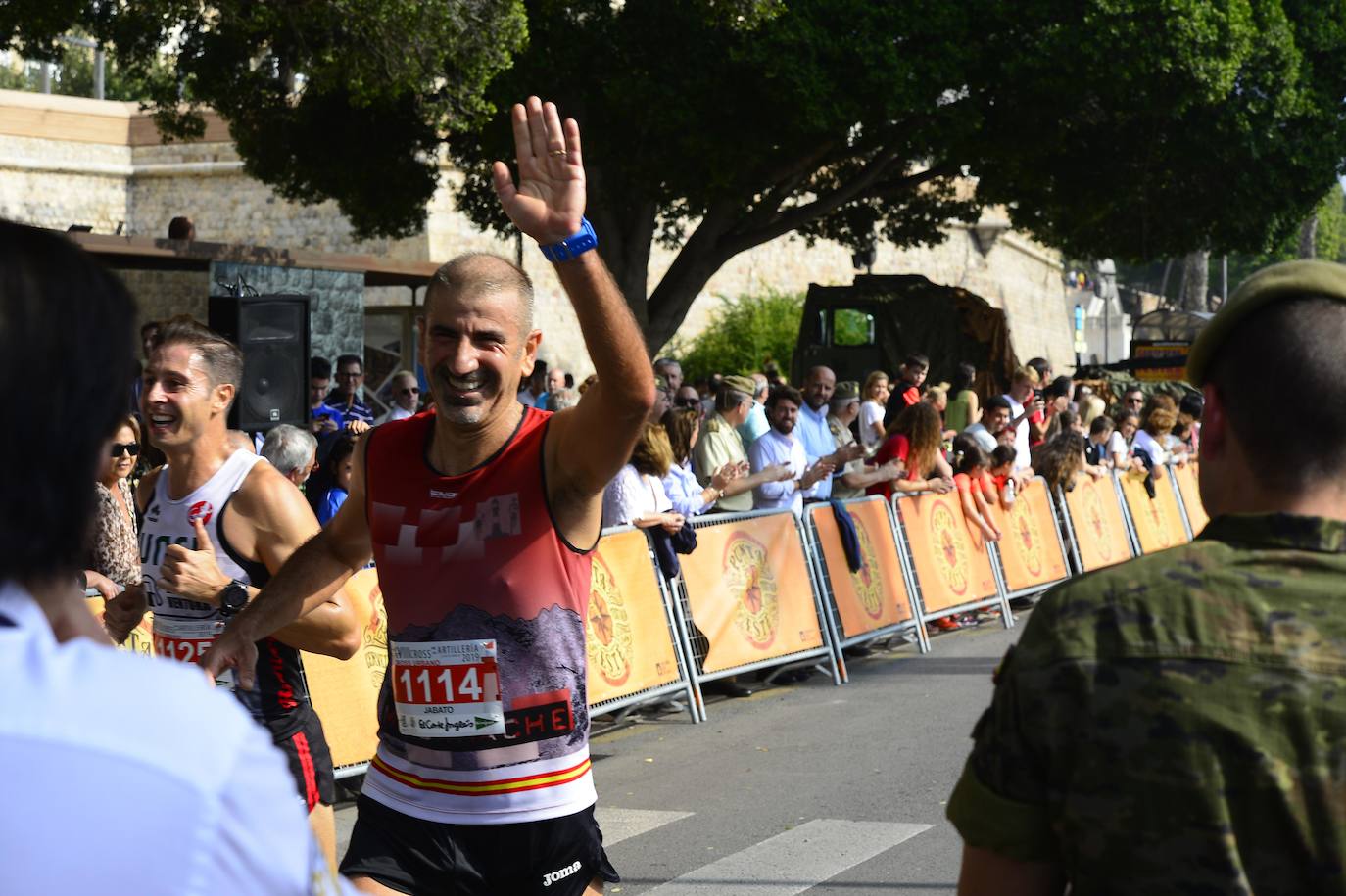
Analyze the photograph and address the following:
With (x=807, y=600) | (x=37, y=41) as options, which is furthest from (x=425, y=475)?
(x=37, y=41)

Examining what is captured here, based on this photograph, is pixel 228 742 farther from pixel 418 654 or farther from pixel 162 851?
pixel 418 654

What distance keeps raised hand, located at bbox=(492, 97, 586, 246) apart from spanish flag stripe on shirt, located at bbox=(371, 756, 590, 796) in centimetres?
116

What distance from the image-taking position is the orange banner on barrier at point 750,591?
9.71 m

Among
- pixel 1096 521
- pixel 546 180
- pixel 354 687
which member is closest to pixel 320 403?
pixel 1096 521

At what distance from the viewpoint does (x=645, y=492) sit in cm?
937

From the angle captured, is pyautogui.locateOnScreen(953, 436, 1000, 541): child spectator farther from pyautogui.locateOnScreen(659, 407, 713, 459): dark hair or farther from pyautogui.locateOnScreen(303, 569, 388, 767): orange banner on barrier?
pyautogui.locateOnScreen(303, 569, 388, 767): orange banner on barrier

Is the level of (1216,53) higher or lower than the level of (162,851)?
higher

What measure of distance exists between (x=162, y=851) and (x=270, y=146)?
23.7 m

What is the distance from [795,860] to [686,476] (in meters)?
4.01

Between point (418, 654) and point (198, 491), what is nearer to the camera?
point (418, 654)

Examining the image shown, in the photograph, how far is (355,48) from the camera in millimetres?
16375

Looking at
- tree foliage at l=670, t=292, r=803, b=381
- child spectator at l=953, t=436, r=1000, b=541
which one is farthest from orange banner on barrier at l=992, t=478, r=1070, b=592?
tree foliage at l=670, t=292, r=803, b=381

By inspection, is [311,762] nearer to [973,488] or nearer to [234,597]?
[234,597]

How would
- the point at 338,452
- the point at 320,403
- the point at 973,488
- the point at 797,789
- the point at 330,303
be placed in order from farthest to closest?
the point at 330,303
the point at 320,403
the point at 973,488
the point at 338,452
the point at 797,789
